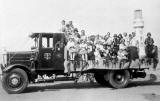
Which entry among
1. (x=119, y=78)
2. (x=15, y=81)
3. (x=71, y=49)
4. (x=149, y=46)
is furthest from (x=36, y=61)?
(x=149, y=46)

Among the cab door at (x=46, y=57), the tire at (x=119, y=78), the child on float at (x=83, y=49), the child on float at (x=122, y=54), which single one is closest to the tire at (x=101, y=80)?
the tire at (x=119, y=78)

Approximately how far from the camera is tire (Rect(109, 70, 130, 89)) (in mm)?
12805

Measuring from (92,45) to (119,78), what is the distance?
1.83 metres

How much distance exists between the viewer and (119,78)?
1304 centimetres

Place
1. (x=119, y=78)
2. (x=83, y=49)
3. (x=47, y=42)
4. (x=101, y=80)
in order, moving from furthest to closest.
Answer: (x=101, y=80) < (x=119, y=78) < (x=83, y=49) < (x=47, y=42)

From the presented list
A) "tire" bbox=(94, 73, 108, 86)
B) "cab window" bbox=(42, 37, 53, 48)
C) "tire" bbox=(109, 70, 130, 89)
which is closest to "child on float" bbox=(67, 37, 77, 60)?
"cab window" bbox=(42, 37, 53, 48)

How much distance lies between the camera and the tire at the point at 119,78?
12.8m

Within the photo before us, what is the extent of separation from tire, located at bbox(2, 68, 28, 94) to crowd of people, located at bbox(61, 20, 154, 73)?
1.92 meters

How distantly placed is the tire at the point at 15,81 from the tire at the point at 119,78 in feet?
11.8

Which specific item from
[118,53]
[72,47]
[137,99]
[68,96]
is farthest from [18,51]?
[137,99]

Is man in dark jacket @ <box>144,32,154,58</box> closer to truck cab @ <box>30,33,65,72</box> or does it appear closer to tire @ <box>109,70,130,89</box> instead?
tire @ <box>109,70,130,89</box>

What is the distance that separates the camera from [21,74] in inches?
455

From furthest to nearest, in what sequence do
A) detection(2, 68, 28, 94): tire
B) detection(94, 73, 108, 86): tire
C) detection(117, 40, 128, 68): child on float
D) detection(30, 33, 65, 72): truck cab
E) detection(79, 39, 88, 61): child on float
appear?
detection(94, 73, 108, 86): tire, detection(117, 40, 128, 68): child on float, detection(79, 39, 88, 61): child on float, detection(30, 33, 65, 72): truck cab, detection(2, 68, 28, 94): tire

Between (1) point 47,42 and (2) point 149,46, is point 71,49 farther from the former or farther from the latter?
(2) point 149,46
